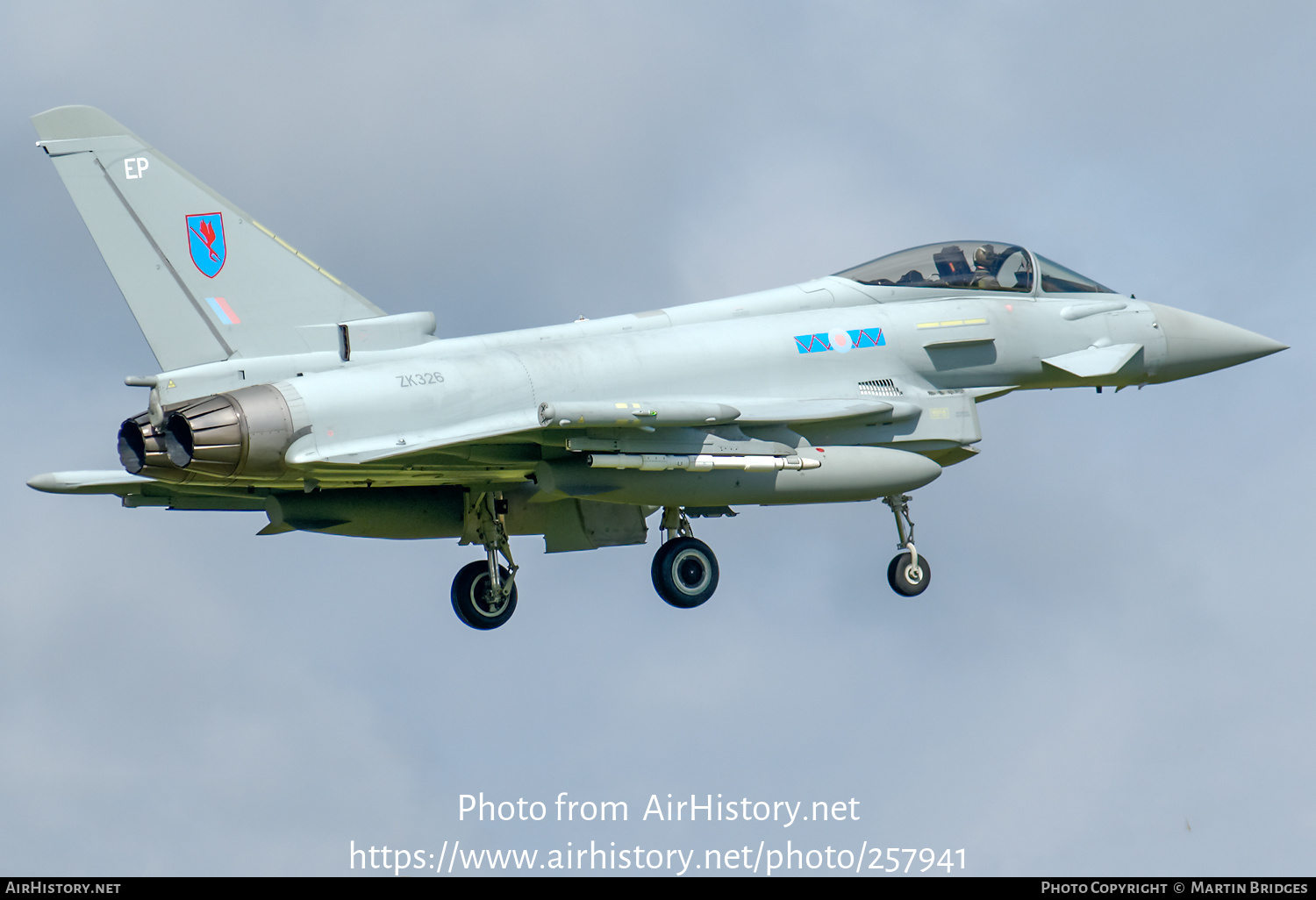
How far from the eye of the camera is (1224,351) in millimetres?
22438

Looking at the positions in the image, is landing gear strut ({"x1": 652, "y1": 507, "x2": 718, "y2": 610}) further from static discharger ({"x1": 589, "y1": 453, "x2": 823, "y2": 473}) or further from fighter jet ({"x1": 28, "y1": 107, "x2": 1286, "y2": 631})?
static discharger ({"x1": 589, "y1": 453, "x2": 823, "y2": 473})

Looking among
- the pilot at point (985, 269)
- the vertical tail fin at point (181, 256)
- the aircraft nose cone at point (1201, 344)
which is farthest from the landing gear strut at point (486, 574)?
the aircraft nose cone at point (1201, 344)

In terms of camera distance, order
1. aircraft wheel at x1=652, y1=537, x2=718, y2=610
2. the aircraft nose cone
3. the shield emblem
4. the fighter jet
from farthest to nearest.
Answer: the aircraft nose cone
aircraft wheel at x1=652, y1=537, x2=718, y2=610
the shield emblem
the fighter jet

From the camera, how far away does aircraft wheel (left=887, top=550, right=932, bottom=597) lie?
2134cm

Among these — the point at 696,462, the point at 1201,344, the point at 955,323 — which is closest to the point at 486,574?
the point at 696,462

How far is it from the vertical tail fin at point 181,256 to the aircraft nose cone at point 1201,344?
10154mm

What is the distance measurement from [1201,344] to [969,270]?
10.5 feet

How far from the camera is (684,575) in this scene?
2036 centimetres

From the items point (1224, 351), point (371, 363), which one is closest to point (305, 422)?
point (371, 363)

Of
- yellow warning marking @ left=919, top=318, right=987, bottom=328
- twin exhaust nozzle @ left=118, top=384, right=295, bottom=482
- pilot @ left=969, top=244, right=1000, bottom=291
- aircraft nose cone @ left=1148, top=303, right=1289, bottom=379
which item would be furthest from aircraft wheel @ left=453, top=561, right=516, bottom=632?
aircraft nose cone @ left=1148, top=303, right=1289, bottom=379

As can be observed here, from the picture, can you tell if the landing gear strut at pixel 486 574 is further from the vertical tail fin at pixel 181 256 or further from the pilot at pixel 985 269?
the pilot at pixel 985 269

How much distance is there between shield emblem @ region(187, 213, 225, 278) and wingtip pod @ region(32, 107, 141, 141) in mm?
1068

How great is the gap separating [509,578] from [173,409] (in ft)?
17.7

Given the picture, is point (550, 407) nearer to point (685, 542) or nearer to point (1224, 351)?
point (685, 542)
